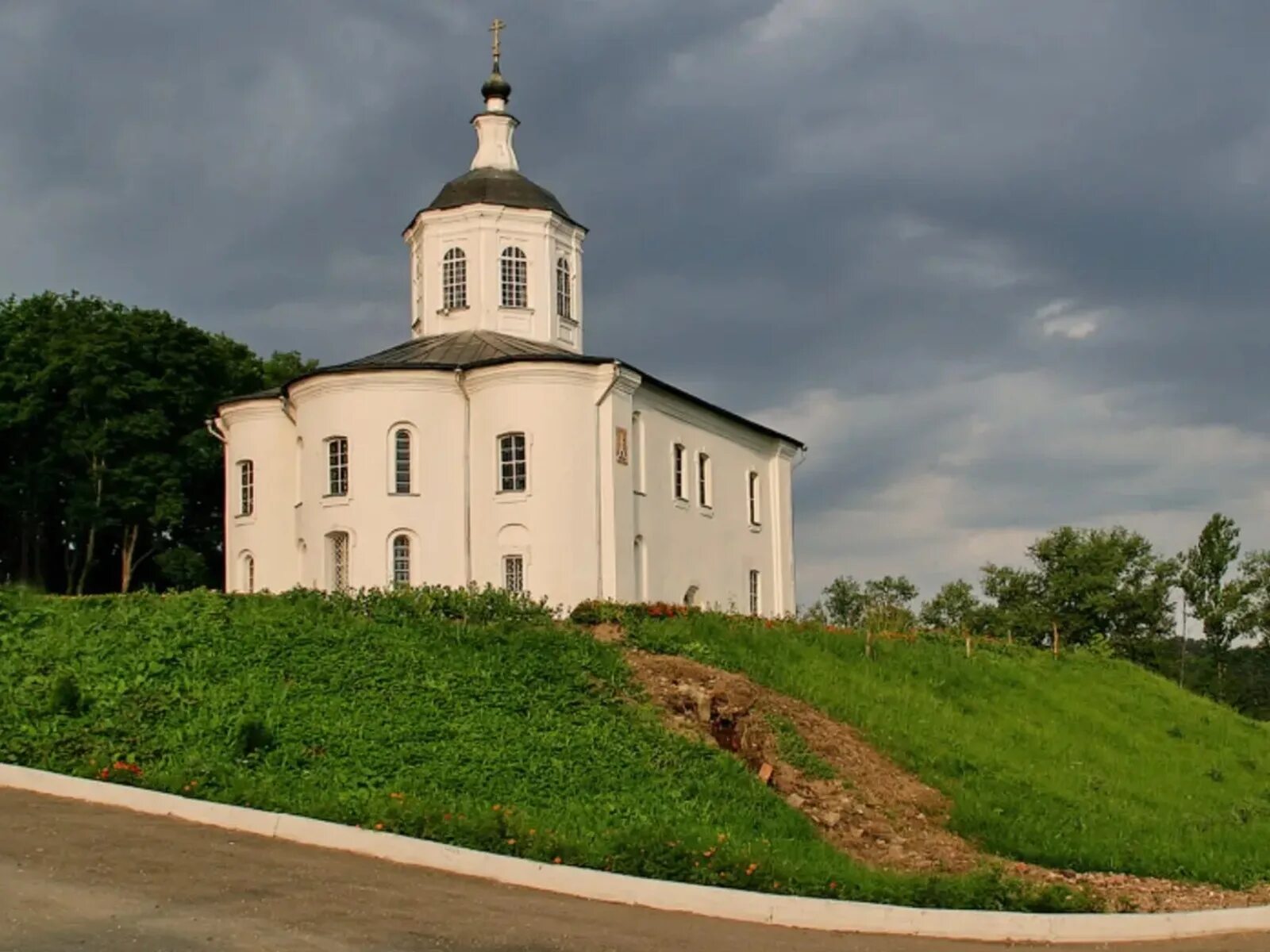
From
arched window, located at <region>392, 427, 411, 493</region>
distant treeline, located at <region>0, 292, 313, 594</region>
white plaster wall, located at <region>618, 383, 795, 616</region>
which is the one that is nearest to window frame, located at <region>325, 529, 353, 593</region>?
arched window, located at <region>392, 427, 411, 493</region>

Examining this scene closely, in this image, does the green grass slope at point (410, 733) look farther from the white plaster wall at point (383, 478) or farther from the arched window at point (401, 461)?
the arched window at point (401, 461)

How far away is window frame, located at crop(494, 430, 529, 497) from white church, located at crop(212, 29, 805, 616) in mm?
33

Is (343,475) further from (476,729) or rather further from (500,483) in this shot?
(476,729)

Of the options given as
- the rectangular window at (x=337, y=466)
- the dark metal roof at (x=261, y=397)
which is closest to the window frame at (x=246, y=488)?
the dark metal roof at (x=261, y=397)

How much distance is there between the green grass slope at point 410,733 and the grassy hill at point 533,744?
1.3 inches

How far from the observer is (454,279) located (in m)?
33.9

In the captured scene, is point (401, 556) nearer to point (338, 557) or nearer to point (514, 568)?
point (338, 557)

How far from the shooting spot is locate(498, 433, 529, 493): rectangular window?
29.6m

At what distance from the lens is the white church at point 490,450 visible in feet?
96.5

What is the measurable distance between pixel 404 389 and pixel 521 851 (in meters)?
18.6

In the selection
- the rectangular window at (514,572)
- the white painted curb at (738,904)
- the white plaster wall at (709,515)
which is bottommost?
the white painted curb at (738,904)

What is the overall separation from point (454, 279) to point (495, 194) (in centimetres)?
206

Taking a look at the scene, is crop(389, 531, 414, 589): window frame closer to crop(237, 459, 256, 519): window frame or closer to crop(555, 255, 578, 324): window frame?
crop(237, 459, 256, 519): window frame

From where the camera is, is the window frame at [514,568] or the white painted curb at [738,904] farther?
the window frame at [514,568]
